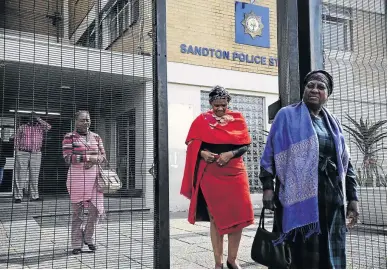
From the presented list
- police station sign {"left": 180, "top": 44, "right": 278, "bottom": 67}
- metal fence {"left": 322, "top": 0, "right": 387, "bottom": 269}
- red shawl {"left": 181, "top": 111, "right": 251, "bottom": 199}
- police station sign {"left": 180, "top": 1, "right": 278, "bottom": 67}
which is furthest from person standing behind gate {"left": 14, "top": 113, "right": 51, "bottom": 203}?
police station sign {"left": 180, "top": 1, "right": 278, "bottom": 67}

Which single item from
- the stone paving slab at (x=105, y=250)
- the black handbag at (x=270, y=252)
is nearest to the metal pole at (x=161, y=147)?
the stone paving slab at (x=105, y=250)

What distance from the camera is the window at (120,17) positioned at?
3602 millimetres

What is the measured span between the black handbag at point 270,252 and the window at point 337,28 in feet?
6.56

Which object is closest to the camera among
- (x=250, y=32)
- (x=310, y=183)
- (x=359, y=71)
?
(x=310, y=183)

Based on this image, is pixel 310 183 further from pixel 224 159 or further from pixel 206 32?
pixel 206 32

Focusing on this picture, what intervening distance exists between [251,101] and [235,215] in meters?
6.79

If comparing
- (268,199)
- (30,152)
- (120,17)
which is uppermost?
(120,17)

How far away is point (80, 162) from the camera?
3.62 meters

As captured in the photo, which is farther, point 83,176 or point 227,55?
point 227,55

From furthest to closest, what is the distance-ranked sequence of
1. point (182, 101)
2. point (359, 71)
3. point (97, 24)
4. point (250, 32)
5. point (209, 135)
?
point (250, 32)
point (182, 101)
point (209, 135)
point (359, 71)
point (97, 24)

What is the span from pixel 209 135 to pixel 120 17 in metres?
1.43

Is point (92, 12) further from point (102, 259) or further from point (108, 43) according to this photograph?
point (102, 259)

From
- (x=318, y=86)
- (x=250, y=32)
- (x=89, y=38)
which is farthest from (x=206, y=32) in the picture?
(x=318, y=86)

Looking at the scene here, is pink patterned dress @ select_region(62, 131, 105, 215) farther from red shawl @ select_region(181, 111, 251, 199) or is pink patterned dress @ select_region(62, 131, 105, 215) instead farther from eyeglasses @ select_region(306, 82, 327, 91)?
eyeglasses @ select_region(306, 82, 327, 91)
